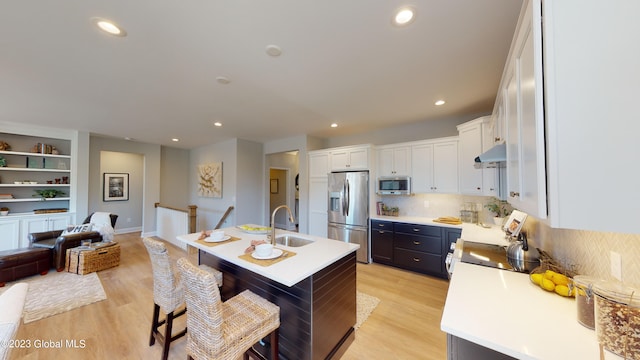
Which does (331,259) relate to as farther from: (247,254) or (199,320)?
(199,320)

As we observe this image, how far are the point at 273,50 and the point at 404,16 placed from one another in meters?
1.08

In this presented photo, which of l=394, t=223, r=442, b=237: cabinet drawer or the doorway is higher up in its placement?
the doorway

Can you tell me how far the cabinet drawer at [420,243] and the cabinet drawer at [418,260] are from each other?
0.07m

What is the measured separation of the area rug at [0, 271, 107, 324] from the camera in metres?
2.52

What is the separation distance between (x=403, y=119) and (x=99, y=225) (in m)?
6.10

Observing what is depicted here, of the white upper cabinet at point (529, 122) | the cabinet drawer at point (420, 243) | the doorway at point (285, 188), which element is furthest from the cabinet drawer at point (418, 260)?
the doorway at point (285, 188)

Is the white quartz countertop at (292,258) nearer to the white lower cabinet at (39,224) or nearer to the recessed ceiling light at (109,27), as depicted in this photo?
the recessed ceiling light at (109,27)

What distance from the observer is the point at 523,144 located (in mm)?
1095

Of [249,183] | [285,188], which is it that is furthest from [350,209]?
[285,188]

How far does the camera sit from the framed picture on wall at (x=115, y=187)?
20.2 feet

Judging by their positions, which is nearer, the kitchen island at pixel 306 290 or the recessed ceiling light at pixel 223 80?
the kitchen island at pixel 306 290

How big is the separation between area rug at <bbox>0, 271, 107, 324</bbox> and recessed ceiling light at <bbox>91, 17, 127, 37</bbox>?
3113 mm

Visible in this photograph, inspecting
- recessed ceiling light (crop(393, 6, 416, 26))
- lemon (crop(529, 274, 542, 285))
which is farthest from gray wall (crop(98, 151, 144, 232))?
lemon (crop(529, 274, 542, 285))

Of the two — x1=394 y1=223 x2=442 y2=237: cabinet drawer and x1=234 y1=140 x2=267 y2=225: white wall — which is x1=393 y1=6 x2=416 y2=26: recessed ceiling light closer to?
x1=394 y1=223 x2=442 y2=237: cabinet drawer
